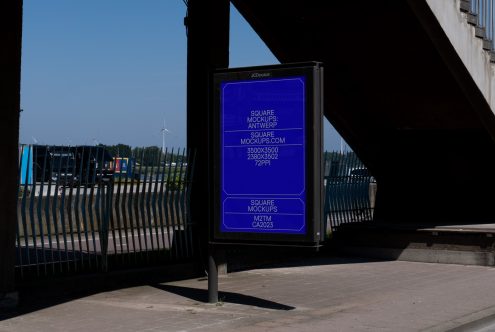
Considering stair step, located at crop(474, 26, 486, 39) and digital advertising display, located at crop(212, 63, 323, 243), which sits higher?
stair step, located at crop(474, 26, 486, 39)

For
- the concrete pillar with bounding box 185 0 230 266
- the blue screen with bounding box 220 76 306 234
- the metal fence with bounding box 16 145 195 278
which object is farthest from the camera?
the concrete pillar with bounding box 185 0 230 266

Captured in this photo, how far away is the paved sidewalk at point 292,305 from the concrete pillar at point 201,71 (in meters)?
1.21

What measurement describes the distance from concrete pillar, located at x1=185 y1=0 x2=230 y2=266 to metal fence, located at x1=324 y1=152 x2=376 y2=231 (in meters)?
4.35

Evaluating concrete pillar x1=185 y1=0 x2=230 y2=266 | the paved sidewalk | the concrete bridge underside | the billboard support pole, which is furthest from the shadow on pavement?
the concrete bridge underside

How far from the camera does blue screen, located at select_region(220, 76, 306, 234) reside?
1001 cm

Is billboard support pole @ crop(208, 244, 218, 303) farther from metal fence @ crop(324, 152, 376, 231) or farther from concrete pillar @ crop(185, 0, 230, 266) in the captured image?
metal fence @ crop(324, 152, 376, 231)

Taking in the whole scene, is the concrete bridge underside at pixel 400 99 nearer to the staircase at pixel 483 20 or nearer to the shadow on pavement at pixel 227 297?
the staircase at pixel 483 20

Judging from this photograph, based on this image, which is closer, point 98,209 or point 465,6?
point 98,209

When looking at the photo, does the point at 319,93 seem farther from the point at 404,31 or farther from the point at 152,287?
the point at 404,31

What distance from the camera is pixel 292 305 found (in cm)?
1058

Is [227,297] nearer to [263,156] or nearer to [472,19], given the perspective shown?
[263,156]

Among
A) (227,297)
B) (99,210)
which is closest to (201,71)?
(99,210)

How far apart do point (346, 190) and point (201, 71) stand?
564 centimetres

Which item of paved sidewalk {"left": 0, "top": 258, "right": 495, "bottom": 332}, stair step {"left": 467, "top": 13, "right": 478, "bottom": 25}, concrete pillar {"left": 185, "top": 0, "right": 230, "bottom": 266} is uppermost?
stair step {"left": 467, "top": 13, "right": 478, "bottom": 25}
